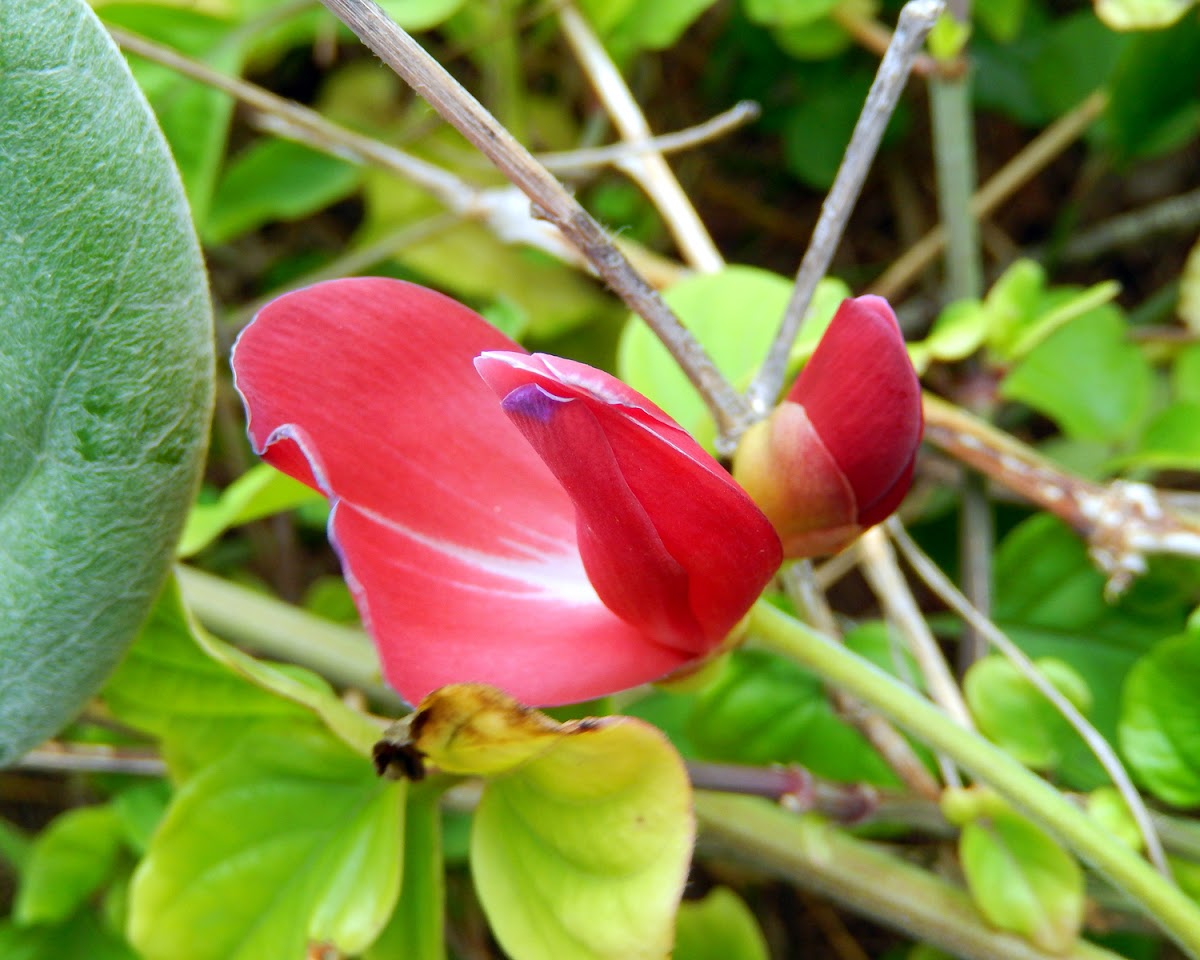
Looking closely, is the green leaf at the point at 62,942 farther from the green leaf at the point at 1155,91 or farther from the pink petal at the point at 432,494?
the green leaf at the point at 1155,91

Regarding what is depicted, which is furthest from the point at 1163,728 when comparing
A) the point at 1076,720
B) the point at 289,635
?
the point at 289,635

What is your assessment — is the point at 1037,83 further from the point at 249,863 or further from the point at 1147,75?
the point at 249,863

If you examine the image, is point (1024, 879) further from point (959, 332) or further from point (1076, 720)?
point (959, 332)

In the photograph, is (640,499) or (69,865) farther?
(69,865)

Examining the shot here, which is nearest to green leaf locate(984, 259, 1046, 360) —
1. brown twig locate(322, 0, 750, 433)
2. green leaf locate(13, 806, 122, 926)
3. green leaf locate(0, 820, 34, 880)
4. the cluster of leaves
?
the cluster of leaves

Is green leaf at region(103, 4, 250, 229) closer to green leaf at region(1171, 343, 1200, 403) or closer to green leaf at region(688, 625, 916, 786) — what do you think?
green leaf at region(688, 625, 916, 786)

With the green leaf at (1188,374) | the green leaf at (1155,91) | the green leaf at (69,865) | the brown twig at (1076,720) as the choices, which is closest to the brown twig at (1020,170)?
the green leaf at (1155,91)

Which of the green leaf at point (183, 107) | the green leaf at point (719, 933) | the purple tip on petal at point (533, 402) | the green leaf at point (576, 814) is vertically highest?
the green leaf at point (183, 107)

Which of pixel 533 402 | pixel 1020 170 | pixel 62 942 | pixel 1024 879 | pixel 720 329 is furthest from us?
pixel 1020 170
